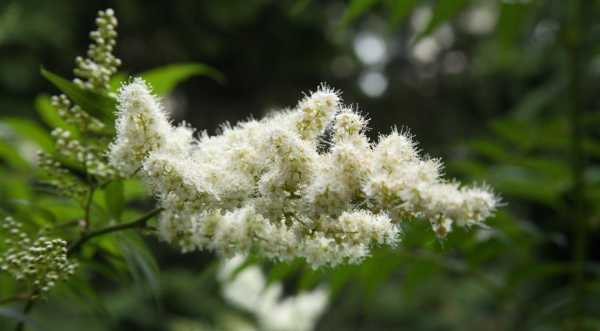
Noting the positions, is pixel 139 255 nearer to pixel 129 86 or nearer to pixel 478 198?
pixel 129 86

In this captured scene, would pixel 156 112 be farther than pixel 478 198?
Yes

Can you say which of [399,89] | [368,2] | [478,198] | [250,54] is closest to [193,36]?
[250,54]

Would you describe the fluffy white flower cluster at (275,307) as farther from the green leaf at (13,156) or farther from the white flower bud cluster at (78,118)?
the white flower bud cluster at (78,118)

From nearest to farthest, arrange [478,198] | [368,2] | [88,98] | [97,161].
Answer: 1. [478,198]
2. [88,98]
3. [97,161]
4. [368,2]

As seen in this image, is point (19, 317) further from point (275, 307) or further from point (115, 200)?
point (275, 307)

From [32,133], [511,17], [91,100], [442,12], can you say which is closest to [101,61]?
[91,100]

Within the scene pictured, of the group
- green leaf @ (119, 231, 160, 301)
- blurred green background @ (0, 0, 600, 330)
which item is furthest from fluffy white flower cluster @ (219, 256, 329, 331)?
green leaf @ (119, 231, 160, 301)
